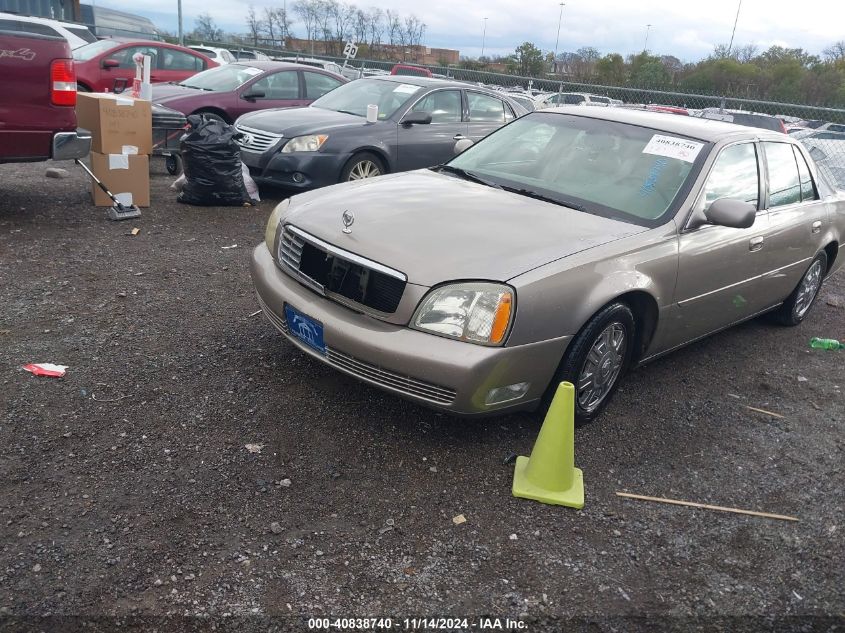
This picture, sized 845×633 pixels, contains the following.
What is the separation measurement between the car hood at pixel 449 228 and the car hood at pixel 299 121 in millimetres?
3994

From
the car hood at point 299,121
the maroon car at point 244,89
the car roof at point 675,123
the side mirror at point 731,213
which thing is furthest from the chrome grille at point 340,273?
the maroon car at point 244,89

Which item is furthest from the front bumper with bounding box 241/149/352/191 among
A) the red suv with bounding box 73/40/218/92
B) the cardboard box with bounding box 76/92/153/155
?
the red suv with bounding box 73/40/218/92

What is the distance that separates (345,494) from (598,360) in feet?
4.84

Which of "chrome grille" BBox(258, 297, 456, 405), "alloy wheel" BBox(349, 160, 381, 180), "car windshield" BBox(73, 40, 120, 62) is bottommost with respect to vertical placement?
"chrome grille" BBox(258, 297, 456, 405)

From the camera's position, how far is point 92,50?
1207 cm

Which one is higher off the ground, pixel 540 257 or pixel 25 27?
pixel 25 27

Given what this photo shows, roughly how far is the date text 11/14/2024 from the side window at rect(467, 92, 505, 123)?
7.45m

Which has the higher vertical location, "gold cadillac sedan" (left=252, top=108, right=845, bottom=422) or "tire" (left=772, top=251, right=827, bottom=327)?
"gold cadillac sedan" (left=252, top=108, right=845, bottom=422)

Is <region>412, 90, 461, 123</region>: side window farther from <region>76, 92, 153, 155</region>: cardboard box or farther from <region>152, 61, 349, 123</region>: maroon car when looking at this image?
<region>76, 92, 153, 155</region>: cardboard box

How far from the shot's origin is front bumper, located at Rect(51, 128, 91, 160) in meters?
6.21

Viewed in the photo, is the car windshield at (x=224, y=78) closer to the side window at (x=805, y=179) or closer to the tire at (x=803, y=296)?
the side window at (x=805, y=179)

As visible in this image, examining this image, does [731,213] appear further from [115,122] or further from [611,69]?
[611,69]

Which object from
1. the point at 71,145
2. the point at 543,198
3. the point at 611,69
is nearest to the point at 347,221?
the point at 543,198

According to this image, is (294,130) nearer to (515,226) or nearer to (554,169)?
(554,169)
